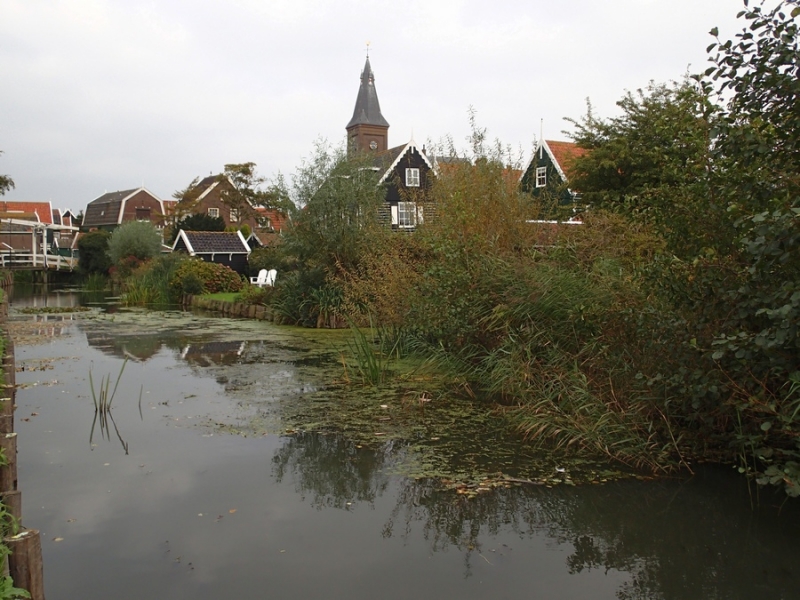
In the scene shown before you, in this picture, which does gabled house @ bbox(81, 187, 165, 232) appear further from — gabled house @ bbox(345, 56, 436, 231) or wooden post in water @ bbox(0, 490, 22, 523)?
wooden post in water @ bbox(0, 490, 22, 523)

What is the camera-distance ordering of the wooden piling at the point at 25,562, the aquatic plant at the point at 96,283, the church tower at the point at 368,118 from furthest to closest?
the church tower at the point at 368,118, the aquatic plant at the point at 96,283, the wooden piling at the point at 25,562

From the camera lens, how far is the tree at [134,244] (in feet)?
108

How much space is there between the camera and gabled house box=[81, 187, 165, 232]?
6625cm

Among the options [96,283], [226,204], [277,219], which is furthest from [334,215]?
[226,204]

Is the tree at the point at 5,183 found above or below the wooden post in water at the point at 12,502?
above

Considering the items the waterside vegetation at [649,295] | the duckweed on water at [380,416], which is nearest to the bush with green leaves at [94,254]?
the duckweed on water at [380,416]

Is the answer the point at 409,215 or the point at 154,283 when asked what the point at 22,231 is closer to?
the point at 154,283

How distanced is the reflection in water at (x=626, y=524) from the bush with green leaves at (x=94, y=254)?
35416 mm

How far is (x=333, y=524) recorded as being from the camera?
4688 millimetres

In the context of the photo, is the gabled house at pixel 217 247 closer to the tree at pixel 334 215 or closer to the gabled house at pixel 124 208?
the tree at pixel 334 215

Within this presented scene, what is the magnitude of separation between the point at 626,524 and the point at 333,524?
6.10 feet

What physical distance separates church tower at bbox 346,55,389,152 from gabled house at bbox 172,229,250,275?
3400cm

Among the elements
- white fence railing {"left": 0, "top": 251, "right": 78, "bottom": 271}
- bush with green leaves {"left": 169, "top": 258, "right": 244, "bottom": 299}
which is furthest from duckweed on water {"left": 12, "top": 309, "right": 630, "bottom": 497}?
white fence railing {"left": 0, "top": 251, "right": 78, "bottom": 271}

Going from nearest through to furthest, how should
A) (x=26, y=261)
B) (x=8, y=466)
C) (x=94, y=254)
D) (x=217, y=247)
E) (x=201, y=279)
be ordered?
(x=8, y=466), (x=201, y=279), (x=217, y=247), (x=94, y=254), (x=26, y=261)
